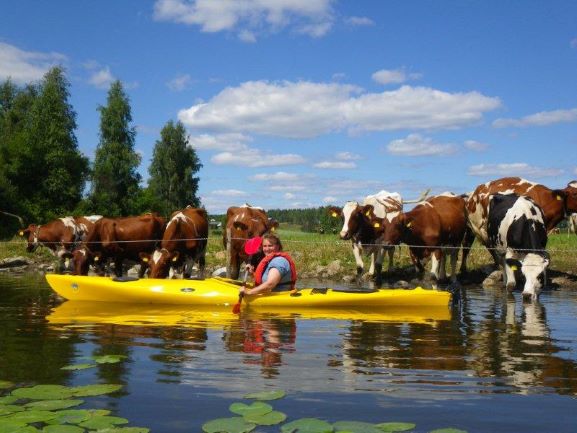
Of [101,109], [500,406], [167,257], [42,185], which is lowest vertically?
[500,406]

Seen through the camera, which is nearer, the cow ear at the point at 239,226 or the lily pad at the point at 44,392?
the lily pad at the point at 44,392

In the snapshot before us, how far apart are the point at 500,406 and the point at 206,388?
8.09ft

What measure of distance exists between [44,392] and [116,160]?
157 ft

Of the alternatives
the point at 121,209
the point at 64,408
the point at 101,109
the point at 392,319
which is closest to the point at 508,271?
the point at 392,319

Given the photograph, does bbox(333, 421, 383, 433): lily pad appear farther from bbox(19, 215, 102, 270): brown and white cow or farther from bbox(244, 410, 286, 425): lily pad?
bbox(19, 215, 102, 270): brown and white cow

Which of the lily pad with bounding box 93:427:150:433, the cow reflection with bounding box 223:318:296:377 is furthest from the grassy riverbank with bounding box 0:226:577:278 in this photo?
the lily pad with bounding box 93:427:150:433

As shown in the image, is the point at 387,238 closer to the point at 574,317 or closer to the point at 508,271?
the point at 508,271

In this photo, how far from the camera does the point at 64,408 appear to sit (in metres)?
4.77

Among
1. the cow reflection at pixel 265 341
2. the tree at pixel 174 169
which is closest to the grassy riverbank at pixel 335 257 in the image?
the cow reflection at pixel 265 341

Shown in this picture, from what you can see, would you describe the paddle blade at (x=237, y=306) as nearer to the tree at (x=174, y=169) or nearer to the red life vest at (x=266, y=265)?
the red life vest at (x=266, y=265)

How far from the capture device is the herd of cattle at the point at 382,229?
1470cm

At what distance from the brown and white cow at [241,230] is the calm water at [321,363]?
5065 millimetres

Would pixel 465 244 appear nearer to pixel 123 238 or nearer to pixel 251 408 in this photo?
pixel 123 238

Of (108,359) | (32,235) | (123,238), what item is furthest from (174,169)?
(108,359)
